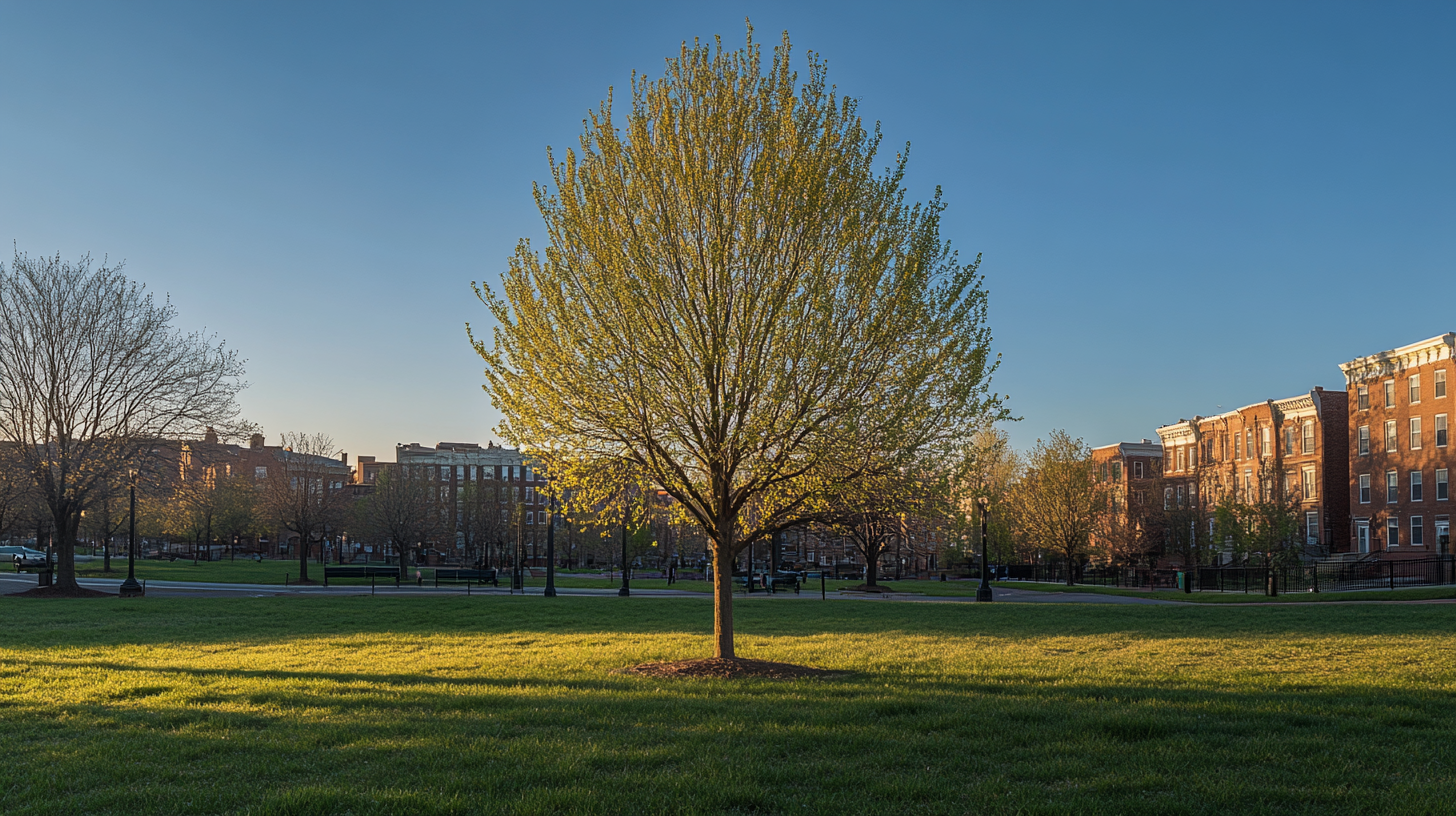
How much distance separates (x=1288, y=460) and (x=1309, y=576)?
1508 centimetres

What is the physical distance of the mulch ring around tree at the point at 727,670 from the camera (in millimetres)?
12781

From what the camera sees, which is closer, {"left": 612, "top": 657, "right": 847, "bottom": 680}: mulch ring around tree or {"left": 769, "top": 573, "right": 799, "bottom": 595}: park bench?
{"left": 612, "top": 657, "right": 847, "bottom": 680}: mulch ring around tree

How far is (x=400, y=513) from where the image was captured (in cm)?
6222

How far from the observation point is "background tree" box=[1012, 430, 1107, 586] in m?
61.2

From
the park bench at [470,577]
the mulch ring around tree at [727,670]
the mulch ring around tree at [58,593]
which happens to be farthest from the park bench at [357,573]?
the mulch ring around tree at [727,670]

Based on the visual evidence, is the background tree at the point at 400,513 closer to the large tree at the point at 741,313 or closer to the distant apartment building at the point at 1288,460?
the large tree at the point at 741,313

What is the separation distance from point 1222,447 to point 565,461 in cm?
6634

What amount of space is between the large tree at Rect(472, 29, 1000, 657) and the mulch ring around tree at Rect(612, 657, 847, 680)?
39cm

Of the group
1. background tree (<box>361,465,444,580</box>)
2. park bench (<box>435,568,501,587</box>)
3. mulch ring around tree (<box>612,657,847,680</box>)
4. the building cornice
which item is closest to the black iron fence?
the building cornice

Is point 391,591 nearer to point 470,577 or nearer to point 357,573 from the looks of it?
point 470,577

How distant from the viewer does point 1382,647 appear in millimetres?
15867

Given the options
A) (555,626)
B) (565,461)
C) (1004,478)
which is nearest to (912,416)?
(565,461)

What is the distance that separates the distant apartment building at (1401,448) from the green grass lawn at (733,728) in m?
40.9

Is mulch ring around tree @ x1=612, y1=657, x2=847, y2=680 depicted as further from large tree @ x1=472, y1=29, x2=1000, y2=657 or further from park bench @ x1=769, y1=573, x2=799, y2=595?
park bench @ x1=769, y1=573, x2=799, y2=595
